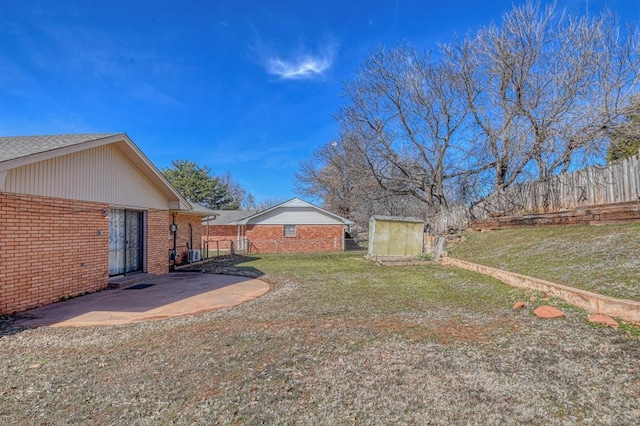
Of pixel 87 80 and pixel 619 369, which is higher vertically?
pixel 87 80

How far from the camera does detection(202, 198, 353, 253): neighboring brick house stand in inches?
874

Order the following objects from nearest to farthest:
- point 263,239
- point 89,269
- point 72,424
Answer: point 72,424
point 89,269
point 263,239

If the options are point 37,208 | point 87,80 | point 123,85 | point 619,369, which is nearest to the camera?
point 619,369

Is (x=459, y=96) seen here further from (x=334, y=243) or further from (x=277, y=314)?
(x=277, y=314)

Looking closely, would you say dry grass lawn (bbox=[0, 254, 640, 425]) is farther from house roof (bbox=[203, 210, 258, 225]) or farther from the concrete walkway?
house roof (bbox=[203, 210, 258, 225])

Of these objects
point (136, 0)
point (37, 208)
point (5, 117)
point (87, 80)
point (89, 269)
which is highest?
point (136, 0)

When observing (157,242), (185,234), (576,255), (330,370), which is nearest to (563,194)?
(576,255)

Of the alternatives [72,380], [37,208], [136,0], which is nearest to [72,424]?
[72,380]

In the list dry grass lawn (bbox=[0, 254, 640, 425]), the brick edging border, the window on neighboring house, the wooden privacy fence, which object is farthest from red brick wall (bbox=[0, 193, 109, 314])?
the window on neighboring house

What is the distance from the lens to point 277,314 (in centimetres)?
543

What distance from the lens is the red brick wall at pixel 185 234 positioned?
1304 centimetres

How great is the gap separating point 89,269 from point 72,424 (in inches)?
245

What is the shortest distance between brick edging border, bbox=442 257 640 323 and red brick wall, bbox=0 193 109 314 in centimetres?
898

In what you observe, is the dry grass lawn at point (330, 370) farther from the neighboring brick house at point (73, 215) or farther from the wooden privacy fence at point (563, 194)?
the wooden privacy fence at point (563, 194)
